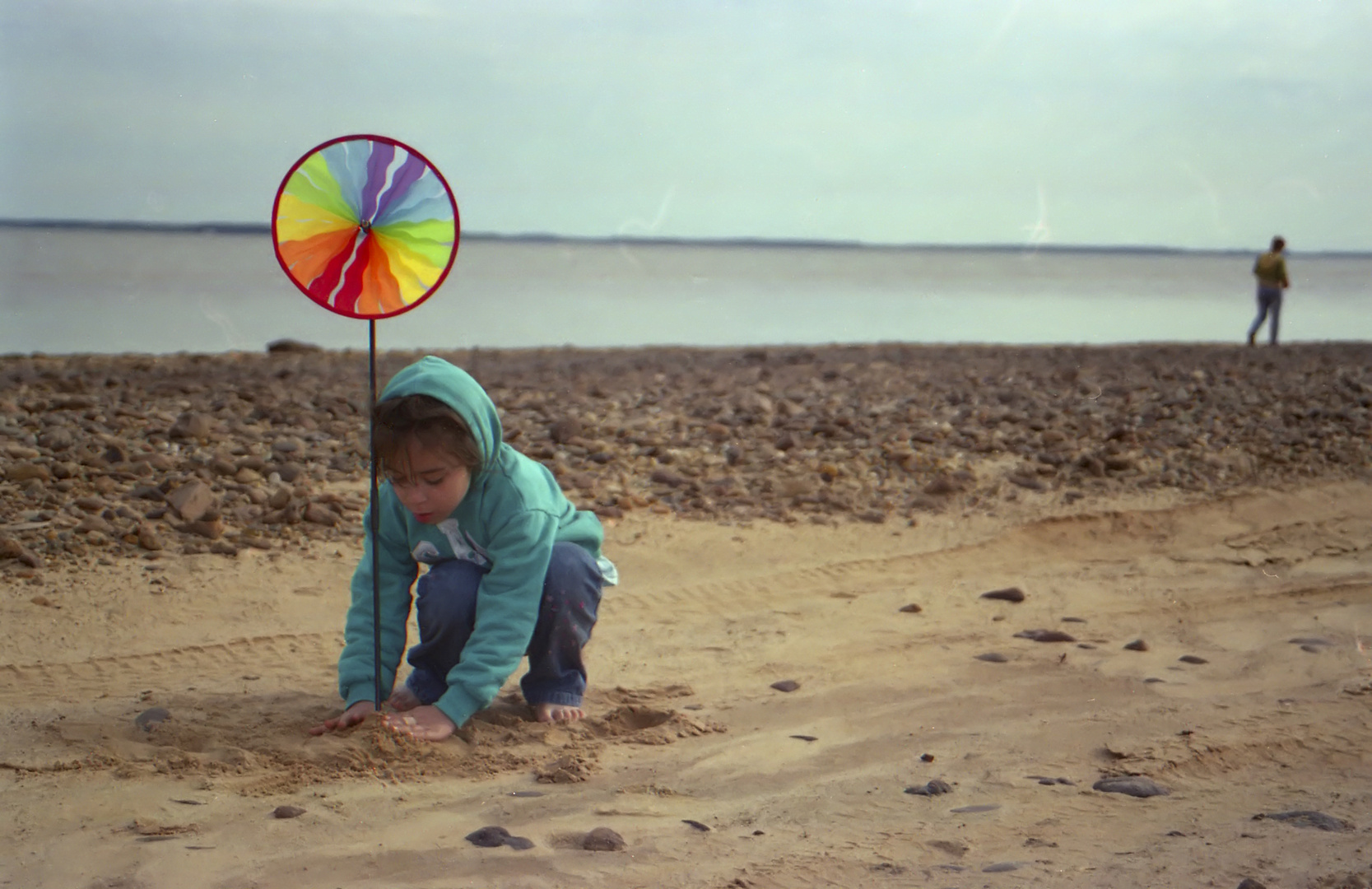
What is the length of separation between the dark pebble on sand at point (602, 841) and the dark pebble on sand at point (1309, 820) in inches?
57.0

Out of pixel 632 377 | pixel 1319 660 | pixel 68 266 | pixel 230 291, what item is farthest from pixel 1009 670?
pixel 68 266

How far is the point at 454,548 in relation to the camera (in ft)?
11.2

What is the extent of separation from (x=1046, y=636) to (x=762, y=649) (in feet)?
3.37

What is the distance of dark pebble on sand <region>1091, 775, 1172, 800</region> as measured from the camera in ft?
9.94

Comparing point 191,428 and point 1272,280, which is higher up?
point 1272,280

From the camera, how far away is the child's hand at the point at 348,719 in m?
3.41

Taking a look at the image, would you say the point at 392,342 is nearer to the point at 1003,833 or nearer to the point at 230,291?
the point at 230,291

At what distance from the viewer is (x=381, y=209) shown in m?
3.28

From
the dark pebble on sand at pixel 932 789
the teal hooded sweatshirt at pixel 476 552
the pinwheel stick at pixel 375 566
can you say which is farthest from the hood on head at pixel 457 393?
the dark pebble on sand at pixel 932 789

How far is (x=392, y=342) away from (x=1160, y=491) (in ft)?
40.4

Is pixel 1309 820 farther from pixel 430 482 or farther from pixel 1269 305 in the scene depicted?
pixel 1269 305

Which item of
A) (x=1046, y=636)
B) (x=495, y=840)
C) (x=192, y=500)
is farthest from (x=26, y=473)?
(x=1046, y=636)

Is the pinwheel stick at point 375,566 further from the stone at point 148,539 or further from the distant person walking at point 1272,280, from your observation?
the distant person walking at point 1272,280

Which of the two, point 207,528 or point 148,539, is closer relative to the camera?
point 148,539
